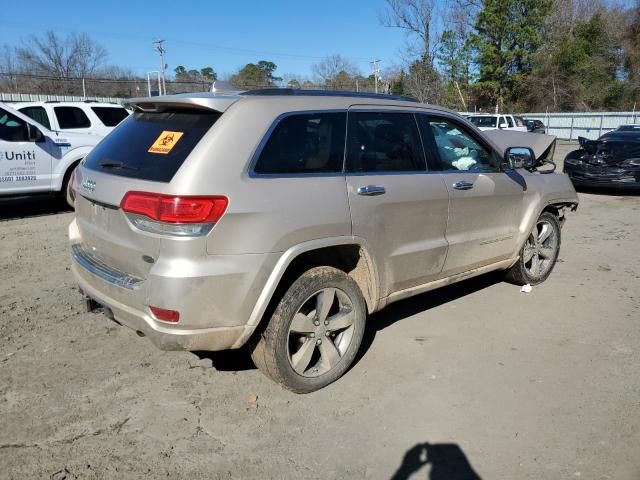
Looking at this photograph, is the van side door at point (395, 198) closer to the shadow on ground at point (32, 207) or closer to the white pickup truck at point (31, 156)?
the white pickup truck at point (31, 156)

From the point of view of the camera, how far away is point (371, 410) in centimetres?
333

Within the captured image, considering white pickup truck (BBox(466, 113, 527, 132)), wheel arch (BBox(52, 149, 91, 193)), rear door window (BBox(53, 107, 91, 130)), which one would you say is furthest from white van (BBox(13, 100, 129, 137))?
white pickup truck (BBox(466, 113, 527, 132))

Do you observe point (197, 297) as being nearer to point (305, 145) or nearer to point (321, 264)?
point (321, 264)

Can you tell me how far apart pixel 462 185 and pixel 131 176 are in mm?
2466

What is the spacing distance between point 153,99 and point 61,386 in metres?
1.91

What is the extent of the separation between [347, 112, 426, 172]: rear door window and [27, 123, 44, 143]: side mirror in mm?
6931

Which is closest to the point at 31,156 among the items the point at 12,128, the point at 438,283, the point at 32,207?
the point at 12,128

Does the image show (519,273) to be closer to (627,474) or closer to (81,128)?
(627,474)

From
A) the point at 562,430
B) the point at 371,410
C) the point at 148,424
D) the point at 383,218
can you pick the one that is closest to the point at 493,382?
the point at 562,430

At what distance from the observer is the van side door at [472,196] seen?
423 cm

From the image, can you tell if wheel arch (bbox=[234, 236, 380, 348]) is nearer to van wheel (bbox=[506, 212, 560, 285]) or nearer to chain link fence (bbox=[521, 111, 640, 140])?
van wheel (bbox=[506, 212, 560, 285])

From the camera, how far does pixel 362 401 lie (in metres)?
3.43

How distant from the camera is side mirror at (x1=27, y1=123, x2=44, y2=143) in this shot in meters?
8.67

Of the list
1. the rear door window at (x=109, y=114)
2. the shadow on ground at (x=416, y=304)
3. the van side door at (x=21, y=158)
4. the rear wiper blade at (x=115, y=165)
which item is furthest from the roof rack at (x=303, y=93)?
the rear door window at (x=109, y=114)
